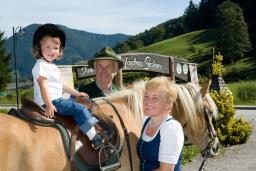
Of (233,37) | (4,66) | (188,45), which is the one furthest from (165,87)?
(188,45)

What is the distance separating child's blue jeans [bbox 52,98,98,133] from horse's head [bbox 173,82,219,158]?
1.17 metres

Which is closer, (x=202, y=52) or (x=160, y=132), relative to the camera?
(x=160, y=132)

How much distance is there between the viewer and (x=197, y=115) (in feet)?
15.5

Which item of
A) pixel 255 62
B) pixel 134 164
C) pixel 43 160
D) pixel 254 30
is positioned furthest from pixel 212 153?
pixel 254 30

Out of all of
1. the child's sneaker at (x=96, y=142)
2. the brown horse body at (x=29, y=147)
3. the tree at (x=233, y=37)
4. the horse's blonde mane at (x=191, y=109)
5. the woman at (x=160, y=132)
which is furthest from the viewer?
the tree at (x=233, y=37)

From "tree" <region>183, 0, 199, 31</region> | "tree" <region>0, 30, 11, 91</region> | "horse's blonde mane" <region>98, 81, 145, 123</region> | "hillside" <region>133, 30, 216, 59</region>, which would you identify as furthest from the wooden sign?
"tree" <region>183, 0, 199, 31</region>

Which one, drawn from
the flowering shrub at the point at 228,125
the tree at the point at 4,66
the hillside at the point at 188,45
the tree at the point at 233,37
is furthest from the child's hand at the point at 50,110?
the hillside at the point at 188,45

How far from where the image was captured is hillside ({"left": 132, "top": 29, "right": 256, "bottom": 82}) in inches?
3083

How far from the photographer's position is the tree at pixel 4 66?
62531mm

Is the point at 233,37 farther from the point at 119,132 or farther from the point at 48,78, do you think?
the point at 48,78

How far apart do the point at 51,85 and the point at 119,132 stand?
777 millimetres

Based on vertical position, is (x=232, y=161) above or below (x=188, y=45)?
below

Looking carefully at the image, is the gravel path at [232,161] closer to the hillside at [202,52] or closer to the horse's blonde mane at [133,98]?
the horse's blonde mane at [133,98]

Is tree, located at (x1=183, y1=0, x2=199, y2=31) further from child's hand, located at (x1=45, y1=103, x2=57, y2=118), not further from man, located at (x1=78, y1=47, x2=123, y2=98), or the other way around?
child's hand, located at (x1=45, y1=103, x2=57, y2=118)
